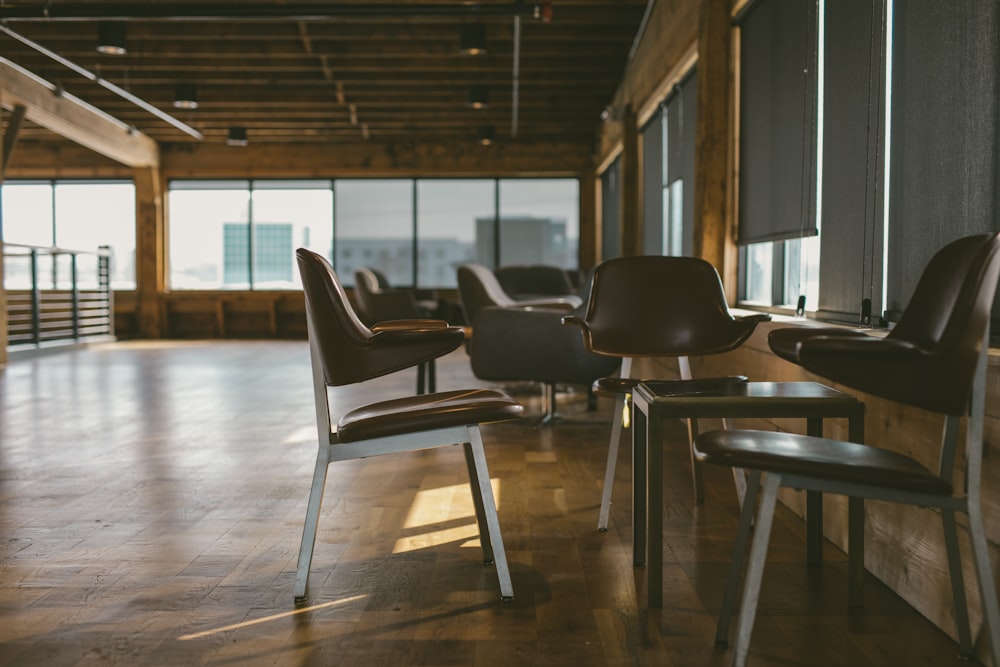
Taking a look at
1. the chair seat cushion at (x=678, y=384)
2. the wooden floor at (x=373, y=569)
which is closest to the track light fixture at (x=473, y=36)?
the wooden floor at (x=373, y=569)

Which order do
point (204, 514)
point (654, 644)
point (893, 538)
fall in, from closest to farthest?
point (654, 644), point (893, 538), point (204, 514)

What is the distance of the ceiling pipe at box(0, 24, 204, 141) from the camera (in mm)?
8316

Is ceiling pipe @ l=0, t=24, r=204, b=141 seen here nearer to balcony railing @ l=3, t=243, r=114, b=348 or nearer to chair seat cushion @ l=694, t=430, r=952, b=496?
balcony railing @ l=3, t=243, r=114, b=348

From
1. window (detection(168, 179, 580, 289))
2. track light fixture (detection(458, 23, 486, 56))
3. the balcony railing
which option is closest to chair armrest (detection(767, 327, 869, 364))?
track light fixture (detection(458, 23, 486, 56))

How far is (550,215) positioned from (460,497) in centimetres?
1070

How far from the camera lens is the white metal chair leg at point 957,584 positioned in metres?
1.89

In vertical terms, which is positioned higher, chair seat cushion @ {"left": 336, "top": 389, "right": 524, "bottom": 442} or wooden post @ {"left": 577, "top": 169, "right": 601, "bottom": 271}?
wooden post @ {"left": 577, "top": 169, "right": 601, "bottom": 271}

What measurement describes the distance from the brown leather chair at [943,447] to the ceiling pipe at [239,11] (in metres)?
6.01

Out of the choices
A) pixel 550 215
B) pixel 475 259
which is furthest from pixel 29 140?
pixel 550 215

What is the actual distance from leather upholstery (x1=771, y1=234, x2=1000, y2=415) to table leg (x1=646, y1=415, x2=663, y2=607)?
40 centimetres

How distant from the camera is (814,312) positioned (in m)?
3.74

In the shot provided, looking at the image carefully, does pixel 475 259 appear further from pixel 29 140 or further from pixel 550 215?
pixel 29 140

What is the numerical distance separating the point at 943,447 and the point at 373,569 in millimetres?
1568

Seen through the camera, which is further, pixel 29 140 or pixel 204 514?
pixel 29 140
